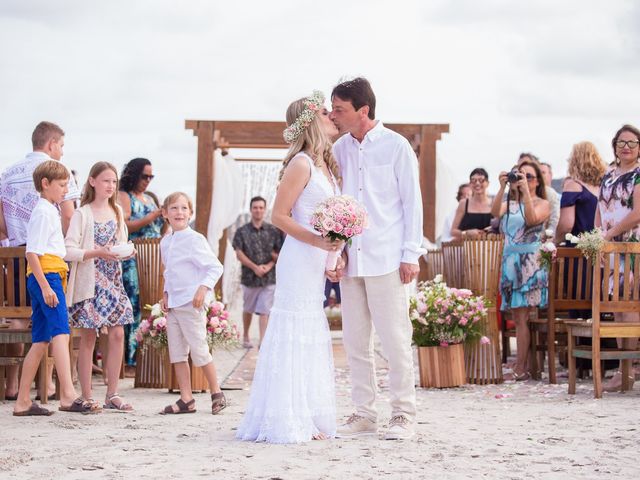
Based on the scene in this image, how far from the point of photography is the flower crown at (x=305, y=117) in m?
5.70

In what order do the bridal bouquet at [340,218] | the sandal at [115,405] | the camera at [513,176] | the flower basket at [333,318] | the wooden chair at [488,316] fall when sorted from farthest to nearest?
1. the flower basket at [333,318]
2. the camera at [513,176]
3. the wooden chair at [488,316]
4. the sandal at [115,405]
5. the bridal bouquet at [340,218]

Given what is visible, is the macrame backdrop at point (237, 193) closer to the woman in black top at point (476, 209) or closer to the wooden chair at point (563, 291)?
the woman in black top at point (476, 209)

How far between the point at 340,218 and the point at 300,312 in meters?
0.67

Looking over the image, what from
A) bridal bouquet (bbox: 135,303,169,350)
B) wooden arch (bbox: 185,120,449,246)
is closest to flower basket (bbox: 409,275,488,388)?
bridal bouquet (bbox: 135,303,169,350)

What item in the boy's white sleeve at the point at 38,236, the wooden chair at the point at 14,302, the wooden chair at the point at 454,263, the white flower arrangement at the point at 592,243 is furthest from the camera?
the wooden chair at the point at 454,263

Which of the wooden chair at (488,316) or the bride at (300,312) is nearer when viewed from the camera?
the bride at (300,312)

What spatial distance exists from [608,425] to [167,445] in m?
2.77

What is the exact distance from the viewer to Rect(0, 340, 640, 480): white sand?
4730 millimetres

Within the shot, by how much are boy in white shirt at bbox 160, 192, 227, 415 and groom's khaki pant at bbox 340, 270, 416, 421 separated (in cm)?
142

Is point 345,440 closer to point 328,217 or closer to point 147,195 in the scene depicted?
point 328,217

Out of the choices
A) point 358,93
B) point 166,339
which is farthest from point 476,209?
point 358,93

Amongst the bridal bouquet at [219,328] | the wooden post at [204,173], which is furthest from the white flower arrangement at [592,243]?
the wooden post at [204,173]

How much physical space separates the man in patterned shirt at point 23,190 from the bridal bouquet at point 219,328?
149 centimetres

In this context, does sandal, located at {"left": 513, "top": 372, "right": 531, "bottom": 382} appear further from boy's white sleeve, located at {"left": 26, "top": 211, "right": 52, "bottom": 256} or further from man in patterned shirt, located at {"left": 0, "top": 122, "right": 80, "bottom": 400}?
boy's white sleeve, located at {"left": 26, "top": 211, "right": 52, "bottom": 256}
